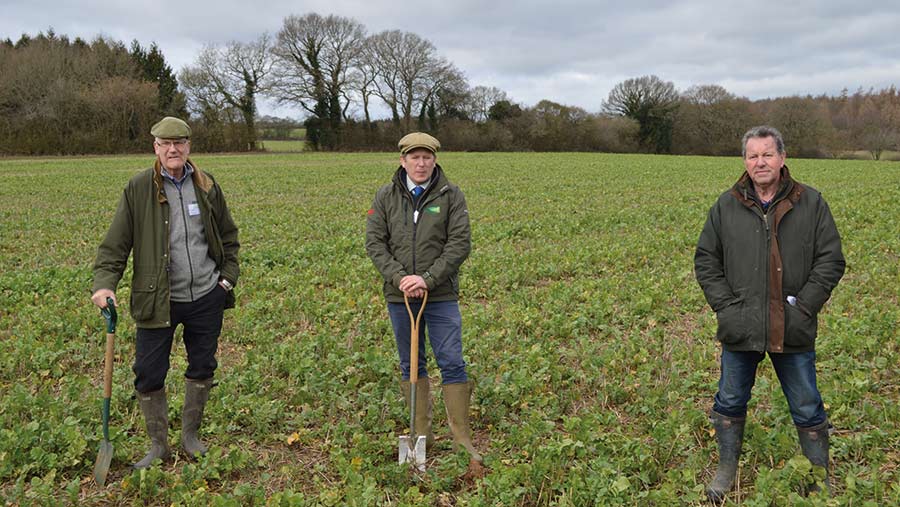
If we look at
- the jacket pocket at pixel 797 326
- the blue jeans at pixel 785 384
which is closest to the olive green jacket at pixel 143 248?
the blue jeans at pixel 785 384

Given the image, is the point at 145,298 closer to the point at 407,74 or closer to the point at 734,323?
the point at 734,323

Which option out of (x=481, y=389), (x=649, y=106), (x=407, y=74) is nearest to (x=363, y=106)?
(x=407, y=74)

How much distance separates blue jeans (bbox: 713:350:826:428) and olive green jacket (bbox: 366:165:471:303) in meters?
1.86

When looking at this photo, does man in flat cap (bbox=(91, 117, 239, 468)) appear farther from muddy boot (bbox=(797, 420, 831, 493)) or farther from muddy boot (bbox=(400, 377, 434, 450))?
muddy boot (bbox=(797, 420, 831, 493))

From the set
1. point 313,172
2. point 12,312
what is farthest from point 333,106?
point 12,312

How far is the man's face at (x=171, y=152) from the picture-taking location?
14.4 ft

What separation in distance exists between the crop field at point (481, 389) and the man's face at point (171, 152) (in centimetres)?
199

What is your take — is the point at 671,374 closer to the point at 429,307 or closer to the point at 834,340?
the point at 834,340

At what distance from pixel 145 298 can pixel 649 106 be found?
7653cm

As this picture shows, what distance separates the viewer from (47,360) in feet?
21.6

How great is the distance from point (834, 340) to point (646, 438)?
296cm

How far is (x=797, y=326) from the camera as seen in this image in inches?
151

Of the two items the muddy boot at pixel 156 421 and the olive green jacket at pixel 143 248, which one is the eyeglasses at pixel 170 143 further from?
the muddy boot at pixel 156 421

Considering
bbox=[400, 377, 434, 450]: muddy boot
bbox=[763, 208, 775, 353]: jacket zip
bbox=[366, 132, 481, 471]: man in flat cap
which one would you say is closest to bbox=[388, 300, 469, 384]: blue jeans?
bbox=[366, 132, 481, 471]: man in flat cap
